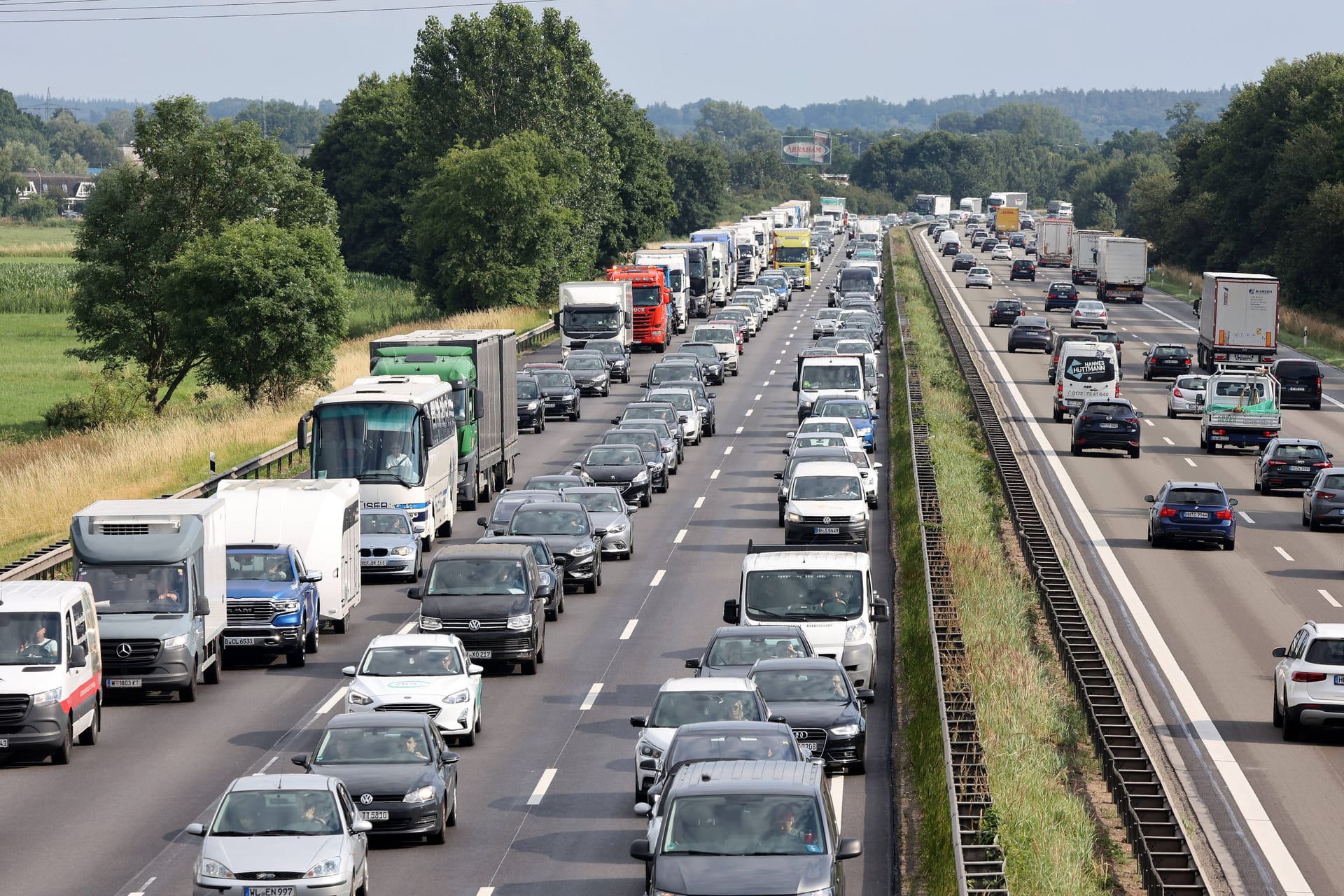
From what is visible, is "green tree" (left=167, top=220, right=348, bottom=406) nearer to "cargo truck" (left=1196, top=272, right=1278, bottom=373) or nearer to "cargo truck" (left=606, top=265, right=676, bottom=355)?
"cargo truck" (left=606, top=265, right=676, bottom=355)

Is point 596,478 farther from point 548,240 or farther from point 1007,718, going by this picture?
point 548,240

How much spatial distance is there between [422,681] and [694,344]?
50370 mm

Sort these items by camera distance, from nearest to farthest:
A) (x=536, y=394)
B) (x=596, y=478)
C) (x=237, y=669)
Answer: (x=237, y=669) < (x=596, y=478) < (x=536, y=394)

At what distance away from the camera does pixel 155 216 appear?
70.8 metres

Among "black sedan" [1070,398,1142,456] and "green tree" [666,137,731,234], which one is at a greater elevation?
"green tree" [666,137,731,234]

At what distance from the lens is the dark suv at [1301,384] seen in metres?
66.6

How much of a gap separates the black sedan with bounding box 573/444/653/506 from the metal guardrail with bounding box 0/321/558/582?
6793 millimetres

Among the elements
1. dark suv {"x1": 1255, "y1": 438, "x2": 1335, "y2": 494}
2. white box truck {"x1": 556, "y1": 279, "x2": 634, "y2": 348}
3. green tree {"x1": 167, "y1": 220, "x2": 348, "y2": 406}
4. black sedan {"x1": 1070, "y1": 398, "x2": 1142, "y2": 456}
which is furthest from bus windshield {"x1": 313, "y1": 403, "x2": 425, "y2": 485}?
white box truck {"x1": 556, "y1": 279, "x2": 634, "y2": 348}

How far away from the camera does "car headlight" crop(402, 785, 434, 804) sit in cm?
1923

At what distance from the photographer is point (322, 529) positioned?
31.3 meters

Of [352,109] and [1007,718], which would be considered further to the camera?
[352,109]

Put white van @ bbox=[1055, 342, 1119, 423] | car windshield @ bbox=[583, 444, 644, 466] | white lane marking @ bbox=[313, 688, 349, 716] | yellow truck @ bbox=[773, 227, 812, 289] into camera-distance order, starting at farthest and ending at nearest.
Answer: yellow truck @ bbox=[773, 227, 812, 289] → white van @ bbox=[1055, 342, 1119, 423] → car windshield @ bbox=[583, 444, 644, 466] → white lane marking @ bbox=[313, 688, 349, 716]

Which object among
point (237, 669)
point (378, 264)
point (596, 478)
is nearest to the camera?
point (237, 669)

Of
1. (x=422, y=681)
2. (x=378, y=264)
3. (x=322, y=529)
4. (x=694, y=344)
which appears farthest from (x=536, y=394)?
(x=378, y=264)
